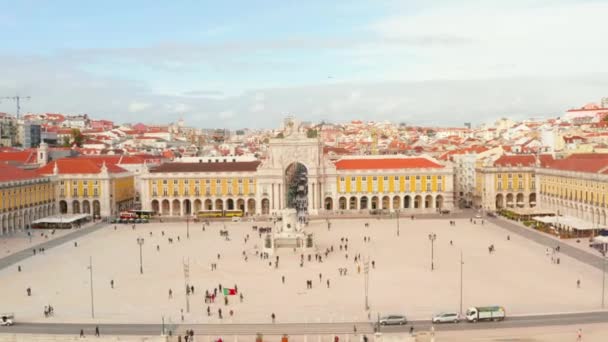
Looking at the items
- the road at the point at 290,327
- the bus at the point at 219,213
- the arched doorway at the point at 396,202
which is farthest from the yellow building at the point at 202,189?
Answer: the road at the point at 290,327

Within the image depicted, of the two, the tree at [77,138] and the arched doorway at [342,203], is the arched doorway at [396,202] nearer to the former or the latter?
the arched doorway at [342,203]

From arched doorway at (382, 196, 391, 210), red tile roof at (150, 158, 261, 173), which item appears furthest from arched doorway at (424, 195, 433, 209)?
red tile roof at (150, 158, 261, 173)

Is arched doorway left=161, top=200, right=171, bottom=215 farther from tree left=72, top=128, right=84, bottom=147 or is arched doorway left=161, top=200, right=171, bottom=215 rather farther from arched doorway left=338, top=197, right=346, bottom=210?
tree left=72, top=128, right=84, bottom=147

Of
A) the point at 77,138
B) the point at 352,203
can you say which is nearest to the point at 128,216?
the point at 352,203

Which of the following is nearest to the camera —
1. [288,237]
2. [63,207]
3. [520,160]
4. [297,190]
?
[288,237]

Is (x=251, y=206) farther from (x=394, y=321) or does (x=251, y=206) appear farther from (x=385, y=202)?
(x=394, y=321)

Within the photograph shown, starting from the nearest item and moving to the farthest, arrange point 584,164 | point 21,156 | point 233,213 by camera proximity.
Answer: point 584,164 → point 233,213 → point 21,156

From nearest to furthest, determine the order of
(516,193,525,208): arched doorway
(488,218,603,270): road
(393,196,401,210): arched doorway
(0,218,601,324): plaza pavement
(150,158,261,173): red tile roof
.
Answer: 1. (0,218,601,324): plaza pavement
2. (488,218,603,270): road
3. (516,193,525,208): arched doorway
4. (393,196,401,210): arched doorway
5. (150,158,261,173): red tile roof
